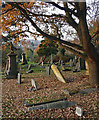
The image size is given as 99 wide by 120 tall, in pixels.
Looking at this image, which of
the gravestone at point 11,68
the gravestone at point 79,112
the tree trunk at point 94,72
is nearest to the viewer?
the gravestone at point 79,112

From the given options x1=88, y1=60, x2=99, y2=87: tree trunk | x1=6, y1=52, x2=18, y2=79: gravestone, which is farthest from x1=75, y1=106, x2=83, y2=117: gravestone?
x1=6, y1=52, x2=18, y2=79: gravestone

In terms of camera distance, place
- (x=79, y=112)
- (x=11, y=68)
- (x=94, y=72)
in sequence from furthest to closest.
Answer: (x=11, y=68) → (x=94, y=72) → (x=79, y=112)

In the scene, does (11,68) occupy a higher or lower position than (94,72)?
higher

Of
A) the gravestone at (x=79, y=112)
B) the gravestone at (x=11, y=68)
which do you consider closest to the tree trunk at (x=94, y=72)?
the gravestone at (x=79, y=112)

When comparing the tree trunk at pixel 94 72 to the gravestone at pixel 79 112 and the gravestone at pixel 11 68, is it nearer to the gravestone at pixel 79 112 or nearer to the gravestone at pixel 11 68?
the gravestone at pixel 79 112

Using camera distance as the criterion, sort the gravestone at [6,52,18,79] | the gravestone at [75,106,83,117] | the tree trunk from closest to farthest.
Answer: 1. the gravestone at [75,106,83,117]
2. the tree trunk
3. the gravestone at [6,52,18,79]

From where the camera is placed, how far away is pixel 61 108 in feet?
15.3

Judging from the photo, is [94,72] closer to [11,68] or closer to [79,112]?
[79,112]

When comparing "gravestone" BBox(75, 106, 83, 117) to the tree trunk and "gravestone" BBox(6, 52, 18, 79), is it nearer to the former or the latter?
the tree trunk

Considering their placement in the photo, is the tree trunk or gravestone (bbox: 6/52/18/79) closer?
the tree trunk

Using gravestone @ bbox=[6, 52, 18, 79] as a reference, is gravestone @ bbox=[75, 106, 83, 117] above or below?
below

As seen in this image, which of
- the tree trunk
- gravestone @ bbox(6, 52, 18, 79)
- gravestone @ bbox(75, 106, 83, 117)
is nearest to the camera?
gravestone @ bbox(75, 106, 83, 117)

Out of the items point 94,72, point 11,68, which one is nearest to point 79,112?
point 94,72

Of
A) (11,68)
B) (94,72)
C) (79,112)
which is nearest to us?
(79,112)
